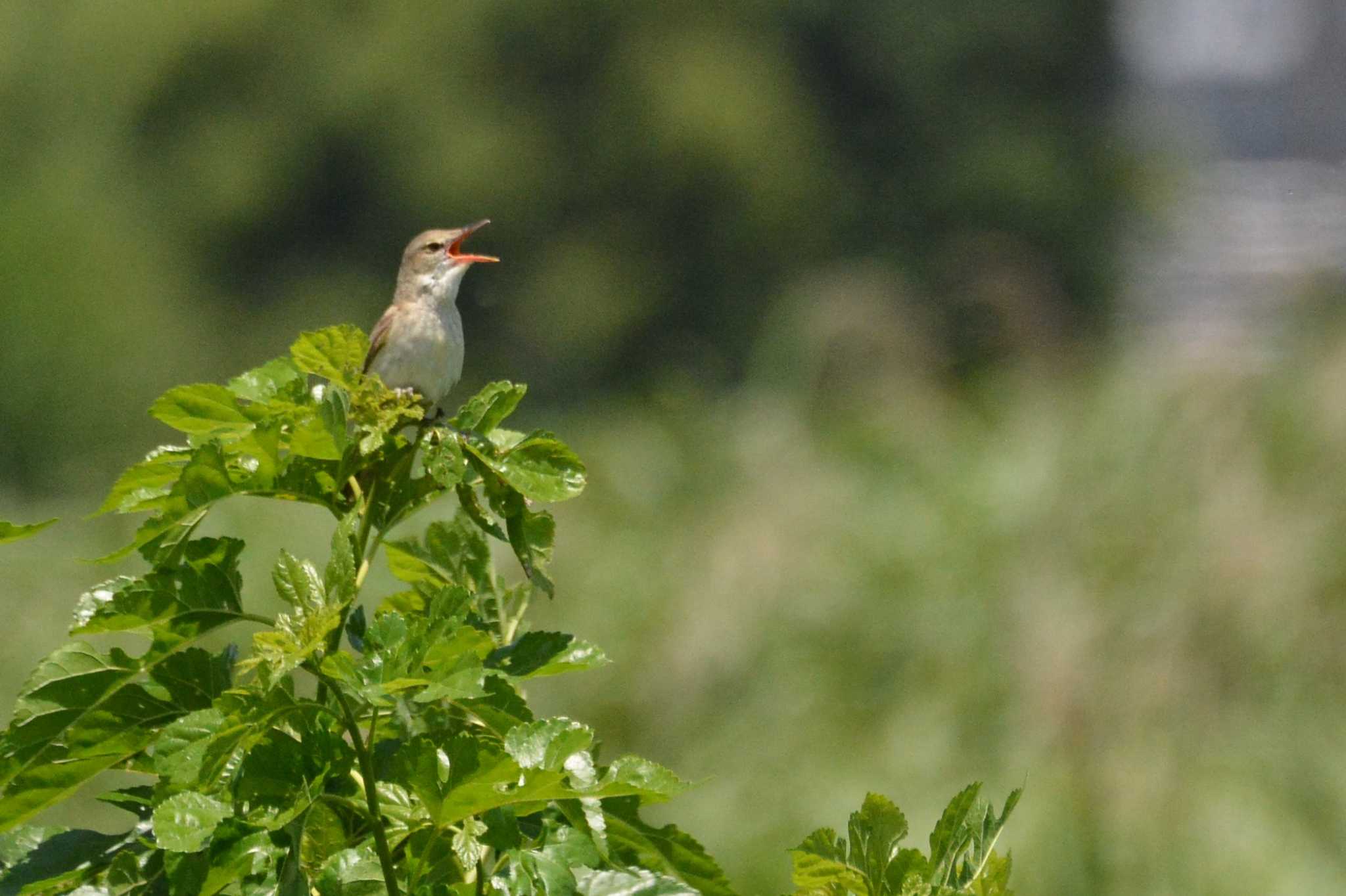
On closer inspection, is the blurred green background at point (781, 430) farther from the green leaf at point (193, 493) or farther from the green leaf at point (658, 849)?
the green leaf at point (193, 493)

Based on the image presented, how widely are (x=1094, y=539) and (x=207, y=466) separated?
203 inches

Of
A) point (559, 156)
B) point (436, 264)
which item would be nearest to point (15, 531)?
point (436, 264)

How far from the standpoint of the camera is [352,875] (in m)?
0.99

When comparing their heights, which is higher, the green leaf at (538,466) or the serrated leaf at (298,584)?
the green leaf at (538,466)

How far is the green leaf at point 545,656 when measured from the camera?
3.76 feet

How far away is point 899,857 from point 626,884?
0.59ft

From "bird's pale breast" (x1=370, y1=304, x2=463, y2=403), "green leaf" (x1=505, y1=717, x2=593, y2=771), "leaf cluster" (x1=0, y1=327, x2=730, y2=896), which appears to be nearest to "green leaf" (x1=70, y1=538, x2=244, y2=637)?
"leaf cluster" (x1=0, y1=327, x2=730, y2=896)

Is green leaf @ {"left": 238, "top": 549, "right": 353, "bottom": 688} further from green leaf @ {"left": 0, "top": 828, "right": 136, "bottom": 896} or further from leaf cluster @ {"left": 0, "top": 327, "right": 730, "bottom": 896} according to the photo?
green leaf @ {"left": 0, "top": 828, "right": 136, "bottom": 896}

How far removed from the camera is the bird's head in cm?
288

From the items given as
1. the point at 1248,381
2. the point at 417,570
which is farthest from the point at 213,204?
the point at 417,570

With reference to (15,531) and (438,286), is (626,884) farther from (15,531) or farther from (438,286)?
(438,286)

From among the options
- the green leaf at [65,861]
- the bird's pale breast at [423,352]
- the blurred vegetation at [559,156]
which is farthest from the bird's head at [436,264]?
the blurred vegetation at [559,156]

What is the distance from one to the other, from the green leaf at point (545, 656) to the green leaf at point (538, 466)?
0.31 feet

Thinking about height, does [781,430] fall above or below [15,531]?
above
